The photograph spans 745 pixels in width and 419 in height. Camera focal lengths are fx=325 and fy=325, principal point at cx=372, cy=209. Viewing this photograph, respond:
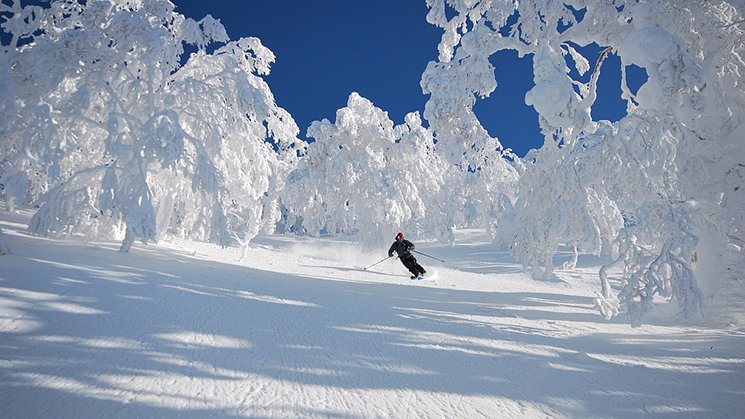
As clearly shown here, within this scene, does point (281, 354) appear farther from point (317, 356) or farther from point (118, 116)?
point (118, 116)

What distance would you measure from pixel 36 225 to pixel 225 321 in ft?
24.6

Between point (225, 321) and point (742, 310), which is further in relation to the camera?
point (742, 310)

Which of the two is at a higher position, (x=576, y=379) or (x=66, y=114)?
(x=66, y=114)

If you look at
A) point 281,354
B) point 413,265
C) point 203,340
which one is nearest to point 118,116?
point 203,340

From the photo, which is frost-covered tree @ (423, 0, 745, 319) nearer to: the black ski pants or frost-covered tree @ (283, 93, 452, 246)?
the black ski pants

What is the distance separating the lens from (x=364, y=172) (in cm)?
1995

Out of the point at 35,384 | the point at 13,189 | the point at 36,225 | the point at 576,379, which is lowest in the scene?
the point at 35,384

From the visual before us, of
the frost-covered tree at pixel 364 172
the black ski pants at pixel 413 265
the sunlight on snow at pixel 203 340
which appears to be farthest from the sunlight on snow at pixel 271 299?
the frost-covered tree at pixel 364 172

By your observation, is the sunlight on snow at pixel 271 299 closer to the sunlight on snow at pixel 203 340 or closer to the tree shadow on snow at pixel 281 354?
the tree shadow on snow at pixel 281 354

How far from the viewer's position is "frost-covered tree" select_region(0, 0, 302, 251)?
8.02m

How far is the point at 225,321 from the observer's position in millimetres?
4422

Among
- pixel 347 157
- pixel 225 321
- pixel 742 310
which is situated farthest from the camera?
pixel 347 157

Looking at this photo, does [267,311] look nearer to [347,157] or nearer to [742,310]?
[742,310]

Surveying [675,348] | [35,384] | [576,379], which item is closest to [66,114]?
[35,384]
